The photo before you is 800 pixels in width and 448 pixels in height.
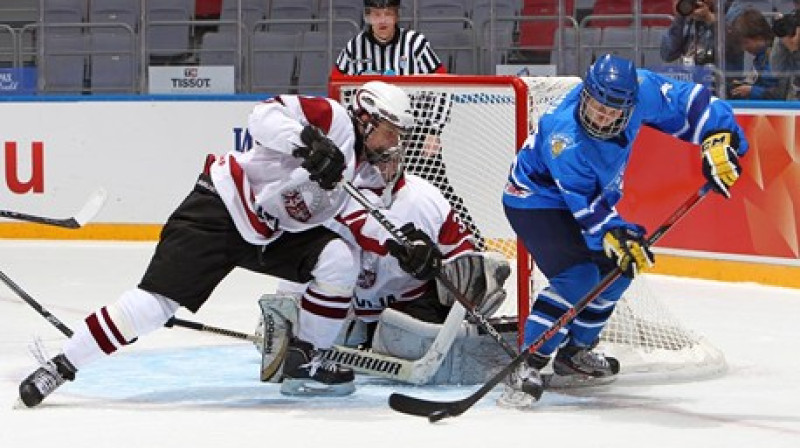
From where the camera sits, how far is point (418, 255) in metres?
4.03

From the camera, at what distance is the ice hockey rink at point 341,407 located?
3.71 m

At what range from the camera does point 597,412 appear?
409 centimetres

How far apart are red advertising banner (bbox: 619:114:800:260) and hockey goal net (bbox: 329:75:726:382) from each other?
6.26 feet

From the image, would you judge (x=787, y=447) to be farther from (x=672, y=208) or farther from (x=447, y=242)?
(x=672, y=208)

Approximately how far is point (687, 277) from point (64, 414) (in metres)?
3.74

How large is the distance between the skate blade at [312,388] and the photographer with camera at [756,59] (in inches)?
135

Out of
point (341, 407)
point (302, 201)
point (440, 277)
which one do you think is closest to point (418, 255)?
point (440, 277)

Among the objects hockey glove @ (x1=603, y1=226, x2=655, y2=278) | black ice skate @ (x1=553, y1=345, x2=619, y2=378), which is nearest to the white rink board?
black ice skate @ (x1=553, y1=345, x2=619, y2=378)

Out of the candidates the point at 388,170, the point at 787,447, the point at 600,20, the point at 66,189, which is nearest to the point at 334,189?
the point at 388,170

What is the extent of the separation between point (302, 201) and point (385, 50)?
7.37 feet

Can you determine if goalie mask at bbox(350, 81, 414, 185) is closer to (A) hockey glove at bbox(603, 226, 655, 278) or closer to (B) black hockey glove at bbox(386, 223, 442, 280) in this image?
(B) black hockey glove at bbox(386, 223, 442, 280)

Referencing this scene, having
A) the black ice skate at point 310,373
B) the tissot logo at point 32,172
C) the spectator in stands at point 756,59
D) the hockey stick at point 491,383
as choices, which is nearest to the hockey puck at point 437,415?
the hockey stick at point 491,383

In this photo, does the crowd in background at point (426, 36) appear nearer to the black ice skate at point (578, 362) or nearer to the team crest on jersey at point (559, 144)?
the black ice skate at point (578, 362)

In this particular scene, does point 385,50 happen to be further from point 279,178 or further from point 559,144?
point 559,144
